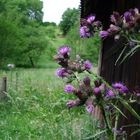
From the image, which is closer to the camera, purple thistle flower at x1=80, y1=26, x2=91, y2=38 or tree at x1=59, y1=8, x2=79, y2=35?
purple thistle flower at x1=80, y1=26, x2=91, y2=38

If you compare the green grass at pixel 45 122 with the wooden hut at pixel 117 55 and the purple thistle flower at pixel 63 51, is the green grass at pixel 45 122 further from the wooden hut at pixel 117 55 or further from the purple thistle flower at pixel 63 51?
the purple thistle flower at pixel 63 51

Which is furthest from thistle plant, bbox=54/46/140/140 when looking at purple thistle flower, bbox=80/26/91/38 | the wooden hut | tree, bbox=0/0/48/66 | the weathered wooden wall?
tree, bbox=0/0/48/66

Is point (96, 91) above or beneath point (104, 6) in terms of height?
beneath

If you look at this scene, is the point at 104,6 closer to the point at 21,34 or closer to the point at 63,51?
the point at 63,51

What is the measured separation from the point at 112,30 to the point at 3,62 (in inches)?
2149

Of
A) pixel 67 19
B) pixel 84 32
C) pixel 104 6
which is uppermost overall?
pixel 67 19

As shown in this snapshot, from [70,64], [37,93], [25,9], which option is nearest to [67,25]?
[25,9]

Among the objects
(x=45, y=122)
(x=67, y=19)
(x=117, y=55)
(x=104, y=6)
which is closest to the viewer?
(x=117, y=55)

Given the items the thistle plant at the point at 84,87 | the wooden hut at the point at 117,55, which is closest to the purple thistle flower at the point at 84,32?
the thistle plant at the point at 84,87

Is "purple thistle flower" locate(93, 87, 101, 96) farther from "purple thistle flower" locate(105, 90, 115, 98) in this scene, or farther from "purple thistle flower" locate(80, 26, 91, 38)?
"purple thistle flower" locate(80, 26, 91, 38)

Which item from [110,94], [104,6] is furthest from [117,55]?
[110,94]

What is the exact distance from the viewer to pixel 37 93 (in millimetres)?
14594

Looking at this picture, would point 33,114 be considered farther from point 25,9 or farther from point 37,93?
point 25,9

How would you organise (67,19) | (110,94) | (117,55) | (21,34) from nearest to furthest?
(110,94)
(117,55)
(21,34)
(67,19)
